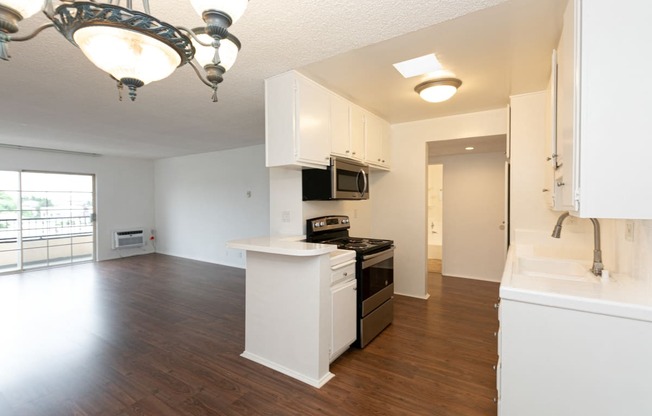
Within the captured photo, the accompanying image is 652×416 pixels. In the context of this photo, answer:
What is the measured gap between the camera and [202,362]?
255 centimetres

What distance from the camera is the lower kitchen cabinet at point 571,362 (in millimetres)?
1177

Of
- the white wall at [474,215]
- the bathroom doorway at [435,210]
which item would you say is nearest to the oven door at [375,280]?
the white wall at [474,215]

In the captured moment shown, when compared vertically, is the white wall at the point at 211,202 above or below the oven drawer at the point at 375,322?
above

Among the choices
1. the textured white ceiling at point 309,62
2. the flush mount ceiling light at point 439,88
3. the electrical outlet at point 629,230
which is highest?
the textured white ceiling at point 309,62

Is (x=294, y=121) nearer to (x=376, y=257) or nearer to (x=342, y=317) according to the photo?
(x=376, y=257)

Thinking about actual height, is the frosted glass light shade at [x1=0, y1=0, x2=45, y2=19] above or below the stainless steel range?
above

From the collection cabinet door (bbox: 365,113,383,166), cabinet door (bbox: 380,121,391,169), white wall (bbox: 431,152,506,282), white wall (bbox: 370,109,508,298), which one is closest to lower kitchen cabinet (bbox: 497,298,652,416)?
cabinet door (bbox: 365,113,383,166)

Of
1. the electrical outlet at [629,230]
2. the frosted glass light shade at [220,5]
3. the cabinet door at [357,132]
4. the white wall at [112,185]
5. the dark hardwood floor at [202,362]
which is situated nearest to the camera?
the frosted glass light shade at [220,5]

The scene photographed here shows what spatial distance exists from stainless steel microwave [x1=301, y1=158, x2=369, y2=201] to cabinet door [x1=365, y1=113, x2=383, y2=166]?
16.5 inches

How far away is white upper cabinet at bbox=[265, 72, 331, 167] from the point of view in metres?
2.53

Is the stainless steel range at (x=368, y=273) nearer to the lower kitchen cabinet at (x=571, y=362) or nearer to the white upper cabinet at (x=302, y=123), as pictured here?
the white upper cabinet at (x=302, y=123)

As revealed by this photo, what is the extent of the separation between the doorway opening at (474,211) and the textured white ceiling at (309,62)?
6.15ft

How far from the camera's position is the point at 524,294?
1390 millimetres

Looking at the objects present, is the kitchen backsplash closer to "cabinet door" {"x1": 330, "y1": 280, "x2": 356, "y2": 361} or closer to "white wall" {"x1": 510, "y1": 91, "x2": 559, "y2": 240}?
"white wall" {"x1": 510, "y1": 91, "x2": 559, "y2": 240}
